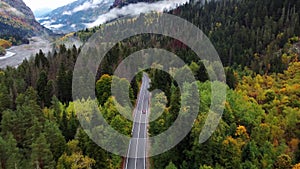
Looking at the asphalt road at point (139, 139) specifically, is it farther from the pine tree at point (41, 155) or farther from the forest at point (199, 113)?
the pine tree at point (41, 155)

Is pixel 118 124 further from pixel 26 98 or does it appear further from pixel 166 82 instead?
pixel 166 82

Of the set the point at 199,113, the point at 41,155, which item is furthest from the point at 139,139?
the point at 41,155

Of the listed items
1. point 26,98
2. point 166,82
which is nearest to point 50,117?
point 26,98

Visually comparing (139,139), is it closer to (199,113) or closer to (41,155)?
(199,113)

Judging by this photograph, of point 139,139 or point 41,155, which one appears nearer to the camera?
point 41,155

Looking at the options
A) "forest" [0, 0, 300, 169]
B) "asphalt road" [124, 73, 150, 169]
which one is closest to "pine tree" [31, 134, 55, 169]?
"forest" [0, 0, 300, 169]
